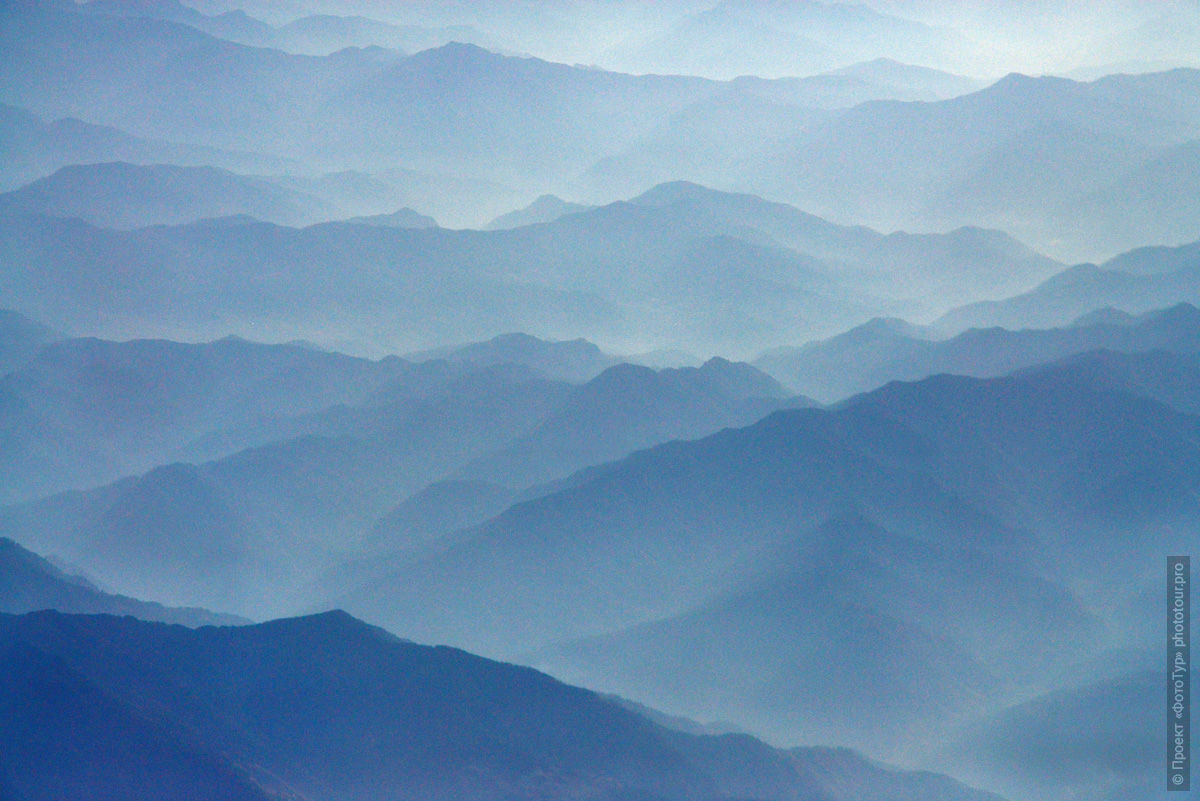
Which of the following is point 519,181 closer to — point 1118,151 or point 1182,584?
point 1118,151

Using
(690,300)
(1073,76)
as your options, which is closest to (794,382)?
(690,300)

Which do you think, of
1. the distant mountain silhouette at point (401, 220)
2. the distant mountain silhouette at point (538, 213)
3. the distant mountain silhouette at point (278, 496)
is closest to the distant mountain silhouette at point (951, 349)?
the distant mountain silhouette at point (278, 496)

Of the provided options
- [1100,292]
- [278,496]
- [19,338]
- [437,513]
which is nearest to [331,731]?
[437,513]

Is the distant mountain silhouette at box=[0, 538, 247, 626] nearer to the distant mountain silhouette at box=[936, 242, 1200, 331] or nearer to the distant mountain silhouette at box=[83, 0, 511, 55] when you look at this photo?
the distant mountain silhouette at box=[936, 242, 1200, 331]

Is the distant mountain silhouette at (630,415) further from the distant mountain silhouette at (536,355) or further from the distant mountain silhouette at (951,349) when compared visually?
the distant mountain silhouette at (951,349)

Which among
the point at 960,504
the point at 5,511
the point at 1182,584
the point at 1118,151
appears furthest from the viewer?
the point at 1118,151

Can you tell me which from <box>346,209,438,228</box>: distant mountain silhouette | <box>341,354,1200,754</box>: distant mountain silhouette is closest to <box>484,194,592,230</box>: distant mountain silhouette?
<box>346,209,438,228</box>: distant mountain silhouette
